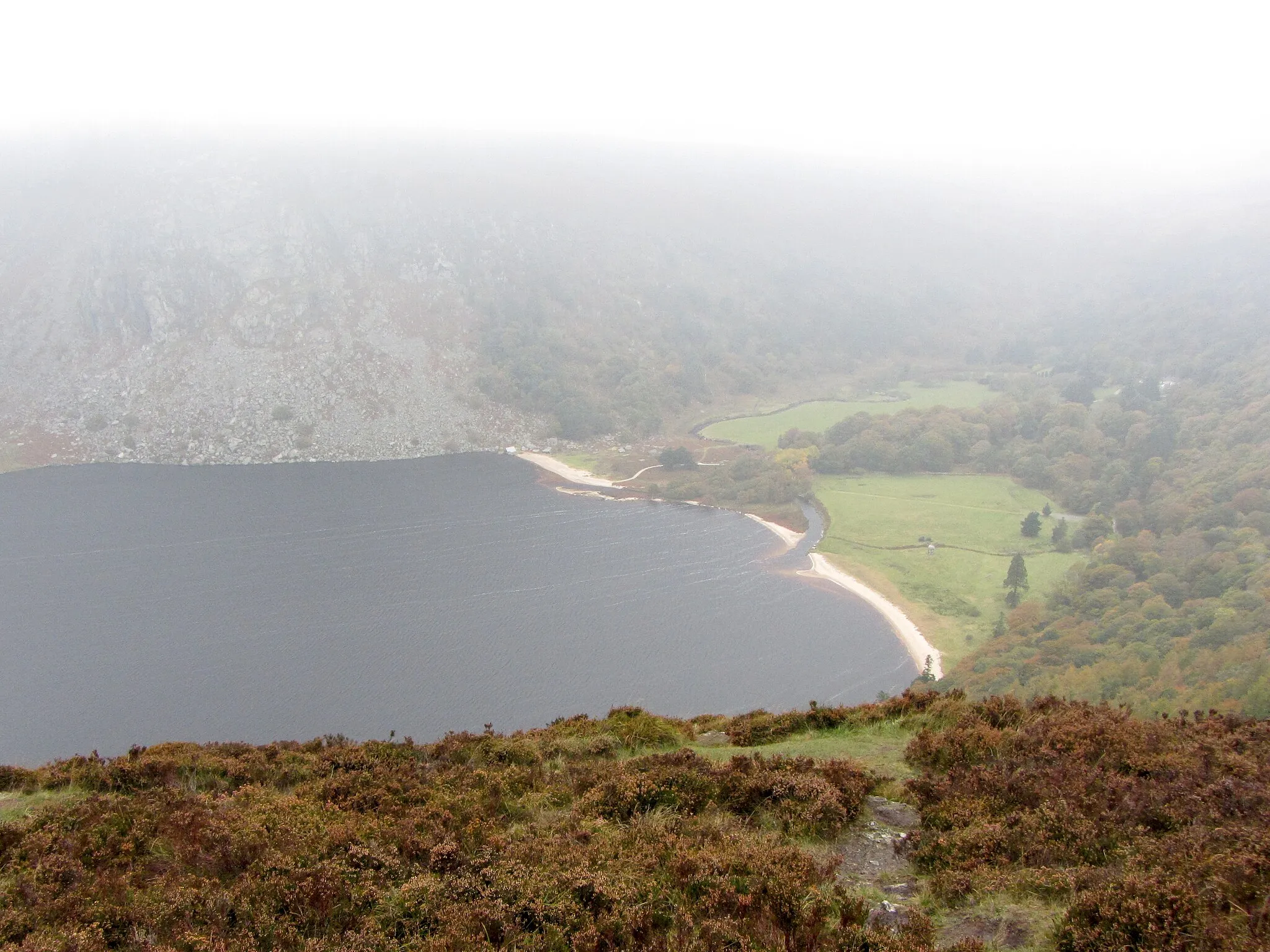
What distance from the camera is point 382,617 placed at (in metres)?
51.3

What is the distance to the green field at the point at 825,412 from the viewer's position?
Answer: 10588cm

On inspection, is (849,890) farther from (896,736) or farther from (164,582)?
(164,582)

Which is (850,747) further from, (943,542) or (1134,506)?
(1134,506)

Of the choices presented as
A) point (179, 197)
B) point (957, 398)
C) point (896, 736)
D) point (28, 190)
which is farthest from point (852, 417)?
point (28, 190)

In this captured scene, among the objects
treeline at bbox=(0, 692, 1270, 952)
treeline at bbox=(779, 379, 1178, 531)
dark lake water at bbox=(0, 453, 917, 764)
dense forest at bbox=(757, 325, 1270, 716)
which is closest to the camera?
treeline at bbox=(0, 692, 1270, 952)

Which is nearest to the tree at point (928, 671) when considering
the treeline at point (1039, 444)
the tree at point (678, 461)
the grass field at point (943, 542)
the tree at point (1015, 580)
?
the grass field at point (943, 542)

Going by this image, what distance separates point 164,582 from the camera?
182ft

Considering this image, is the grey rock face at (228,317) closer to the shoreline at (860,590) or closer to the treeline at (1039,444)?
the shoreline at (860,590)

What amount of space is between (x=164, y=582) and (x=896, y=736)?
186 ft

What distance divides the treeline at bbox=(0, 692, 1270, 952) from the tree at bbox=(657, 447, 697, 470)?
256 feet

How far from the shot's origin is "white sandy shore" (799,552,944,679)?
50.4 meters

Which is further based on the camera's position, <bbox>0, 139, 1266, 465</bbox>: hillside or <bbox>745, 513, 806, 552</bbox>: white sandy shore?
<bbox>0, 139, 1266, 465</bbox>: hillside

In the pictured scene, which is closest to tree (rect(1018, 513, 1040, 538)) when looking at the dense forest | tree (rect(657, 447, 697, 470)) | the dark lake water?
the dense forest

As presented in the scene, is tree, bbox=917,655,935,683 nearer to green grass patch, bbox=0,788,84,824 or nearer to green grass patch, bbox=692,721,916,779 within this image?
green grass patch, bbox=692,721,916,779
